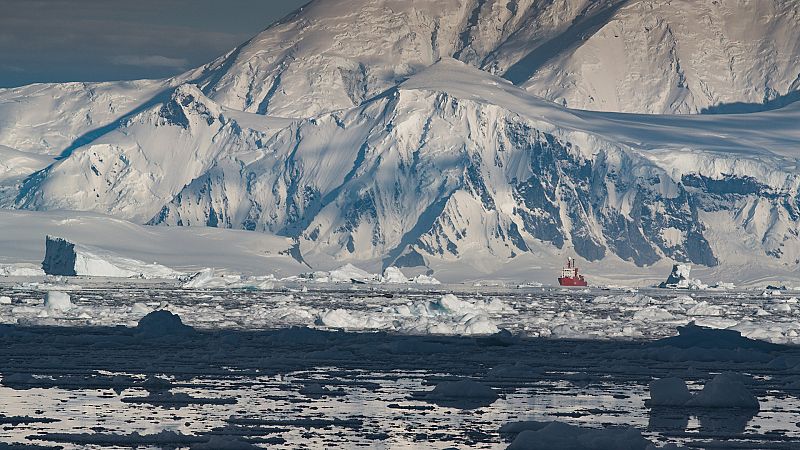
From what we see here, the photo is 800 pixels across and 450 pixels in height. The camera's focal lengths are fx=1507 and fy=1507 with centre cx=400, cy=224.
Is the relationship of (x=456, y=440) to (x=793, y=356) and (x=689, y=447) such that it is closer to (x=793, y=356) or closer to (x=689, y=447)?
(x=689, y=447)

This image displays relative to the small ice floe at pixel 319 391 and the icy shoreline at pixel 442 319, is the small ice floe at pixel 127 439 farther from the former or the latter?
the icy shoreline at pixel 442 319

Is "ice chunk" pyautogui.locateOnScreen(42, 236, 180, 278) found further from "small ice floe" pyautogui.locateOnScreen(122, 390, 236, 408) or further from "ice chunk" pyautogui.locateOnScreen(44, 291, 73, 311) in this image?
"small ice floe" pyautogui.locateOnScreen(122, 390, 236, 408)

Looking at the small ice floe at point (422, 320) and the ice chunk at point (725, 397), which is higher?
the small ice floe at point (422, 320)

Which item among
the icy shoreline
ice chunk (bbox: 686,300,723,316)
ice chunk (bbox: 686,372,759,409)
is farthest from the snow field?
ice chunk (bbox: 686,300,723,316)

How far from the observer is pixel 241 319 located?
6988cm

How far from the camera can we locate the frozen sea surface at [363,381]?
28406mm

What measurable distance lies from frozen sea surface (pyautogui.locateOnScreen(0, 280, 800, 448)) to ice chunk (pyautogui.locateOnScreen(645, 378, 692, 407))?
0.43 meters

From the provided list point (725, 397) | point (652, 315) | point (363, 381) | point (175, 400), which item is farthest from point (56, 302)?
point (725, 397)

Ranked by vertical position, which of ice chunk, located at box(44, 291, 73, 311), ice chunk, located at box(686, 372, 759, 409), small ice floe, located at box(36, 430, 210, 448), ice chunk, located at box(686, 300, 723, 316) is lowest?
small ice floe, located at box(36, 430, 210, 448)

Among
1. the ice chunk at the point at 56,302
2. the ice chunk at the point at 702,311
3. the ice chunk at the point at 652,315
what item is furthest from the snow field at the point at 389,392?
the ice chunk at the point at 702,311

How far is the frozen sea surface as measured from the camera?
2841 centimetres

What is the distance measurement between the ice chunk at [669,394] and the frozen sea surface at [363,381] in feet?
1.42

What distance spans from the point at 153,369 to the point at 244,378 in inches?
127

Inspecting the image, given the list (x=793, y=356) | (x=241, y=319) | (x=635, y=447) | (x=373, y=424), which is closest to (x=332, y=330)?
(x=241, y=319)
